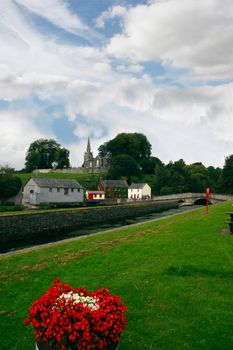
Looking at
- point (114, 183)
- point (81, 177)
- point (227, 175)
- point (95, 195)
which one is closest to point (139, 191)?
point (114, 183)

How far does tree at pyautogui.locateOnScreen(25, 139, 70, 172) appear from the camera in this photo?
16912cm

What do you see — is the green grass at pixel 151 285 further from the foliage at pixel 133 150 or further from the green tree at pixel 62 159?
the green tree at pixel 62 159

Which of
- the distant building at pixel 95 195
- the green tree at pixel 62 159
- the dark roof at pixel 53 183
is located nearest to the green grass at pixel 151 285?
the dark roof at pixel 53 183

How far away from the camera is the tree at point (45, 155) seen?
169 meters

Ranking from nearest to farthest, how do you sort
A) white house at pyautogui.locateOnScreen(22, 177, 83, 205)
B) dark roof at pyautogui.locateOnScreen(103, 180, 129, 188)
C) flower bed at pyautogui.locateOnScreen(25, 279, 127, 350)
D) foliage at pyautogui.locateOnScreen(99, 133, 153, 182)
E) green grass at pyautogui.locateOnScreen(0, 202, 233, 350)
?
1. flower bed at pyautogui.locateOnScreen(25, 279, 127, 350)
2. green grass at pyautogui.locateOnScreen(0, 202, 233, 350)
3. white house at pyautogui.locateOnScreen(22, 177, 83, 205)
4. dark roof at pyautogui.locateOnScreen(103, 180, 129, 188)
5. foliage at pyautogui.locateOnScreen(99, 133, 153, 182)

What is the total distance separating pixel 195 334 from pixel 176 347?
2.48ft

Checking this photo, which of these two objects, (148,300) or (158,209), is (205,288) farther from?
(158,209)

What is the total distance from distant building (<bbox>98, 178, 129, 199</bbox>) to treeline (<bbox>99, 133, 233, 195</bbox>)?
36.6 ft

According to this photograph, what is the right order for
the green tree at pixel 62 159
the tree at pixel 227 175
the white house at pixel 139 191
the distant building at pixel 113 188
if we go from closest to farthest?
the tree at pixel 227 175
the distant building at pixel 113 188
the white house at pixel 139 191
the green tree at pixel 62 159

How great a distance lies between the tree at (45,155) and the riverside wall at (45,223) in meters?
104

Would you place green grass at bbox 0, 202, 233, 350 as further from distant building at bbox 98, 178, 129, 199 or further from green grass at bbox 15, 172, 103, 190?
green grass at bbox 15, 172, 103, 190

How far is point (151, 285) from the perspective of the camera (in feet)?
38.1

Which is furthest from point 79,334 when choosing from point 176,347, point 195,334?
point 195,334

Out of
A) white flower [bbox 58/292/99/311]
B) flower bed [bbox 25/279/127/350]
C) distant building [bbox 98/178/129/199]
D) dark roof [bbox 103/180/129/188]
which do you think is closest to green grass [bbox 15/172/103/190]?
dark roof [bbox 103/180/129/188]
